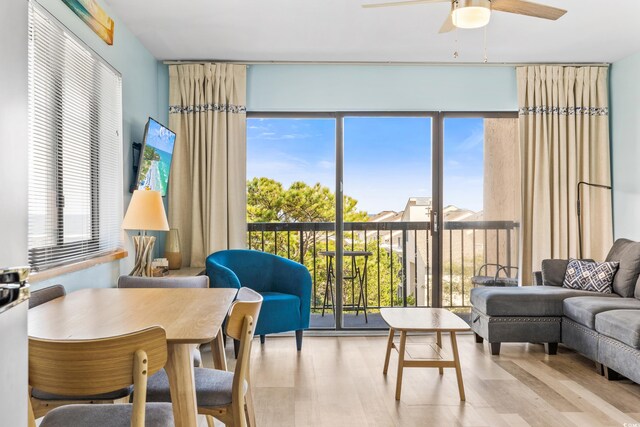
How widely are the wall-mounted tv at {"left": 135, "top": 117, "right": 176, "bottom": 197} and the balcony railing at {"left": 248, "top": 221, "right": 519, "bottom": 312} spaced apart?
108 centimetres

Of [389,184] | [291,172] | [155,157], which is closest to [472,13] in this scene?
[389,184]

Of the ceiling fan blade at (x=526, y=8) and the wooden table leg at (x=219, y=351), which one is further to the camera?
the ceiling fan blade at (x=526, y=8)

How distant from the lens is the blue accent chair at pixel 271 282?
14.1 feet

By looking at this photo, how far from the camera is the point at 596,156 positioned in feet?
17.1

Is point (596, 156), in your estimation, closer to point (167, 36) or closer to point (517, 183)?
point (517, 183)

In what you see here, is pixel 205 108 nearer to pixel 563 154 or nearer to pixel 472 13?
pixel 472 13

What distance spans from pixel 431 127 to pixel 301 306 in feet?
7.23

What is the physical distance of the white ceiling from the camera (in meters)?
3.79

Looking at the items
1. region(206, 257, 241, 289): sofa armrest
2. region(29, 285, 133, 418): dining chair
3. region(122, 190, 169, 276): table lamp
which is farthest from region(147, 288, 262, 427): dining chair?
region(206, 257, 241, 289): sofa armrest

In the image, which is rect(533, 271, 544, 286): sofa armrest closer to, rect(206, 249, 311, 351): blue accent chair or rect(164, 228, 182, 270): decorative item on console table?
rect(206, 249, 311, 351): blue accent chair

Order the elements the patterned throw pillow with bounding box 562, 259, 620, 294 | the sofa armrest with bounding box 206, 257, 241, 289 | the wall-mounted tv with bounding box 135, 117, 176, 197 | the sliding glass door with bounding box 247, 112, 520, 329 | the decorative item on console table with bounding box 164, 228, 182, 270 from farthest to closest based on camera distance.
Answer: the sliding glass door with bounding box 247, 112, 520, 329
the decorative item on console table with bounding box 164, 228, 182, 270
the patterned throw pillow with bounding box 562, 259, 620, 294
the sofa armrest with bounding box 206, 257, 241, 289
the wall-mounted tv with bounding box 135, 117, 176, 197

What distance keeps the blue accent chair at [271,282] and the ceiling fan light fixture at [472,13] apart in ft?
7.99

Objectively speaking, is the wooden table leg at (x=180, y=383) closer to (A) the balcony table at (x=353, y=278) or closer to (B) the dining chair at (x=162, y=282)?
(B) the dining chair at (x=162, y=282)

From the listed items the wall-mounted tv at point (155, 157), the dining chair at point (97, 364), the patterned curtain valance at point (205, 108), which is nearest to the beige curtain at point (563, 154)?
the patterned curtain valance at point (205, 108)
